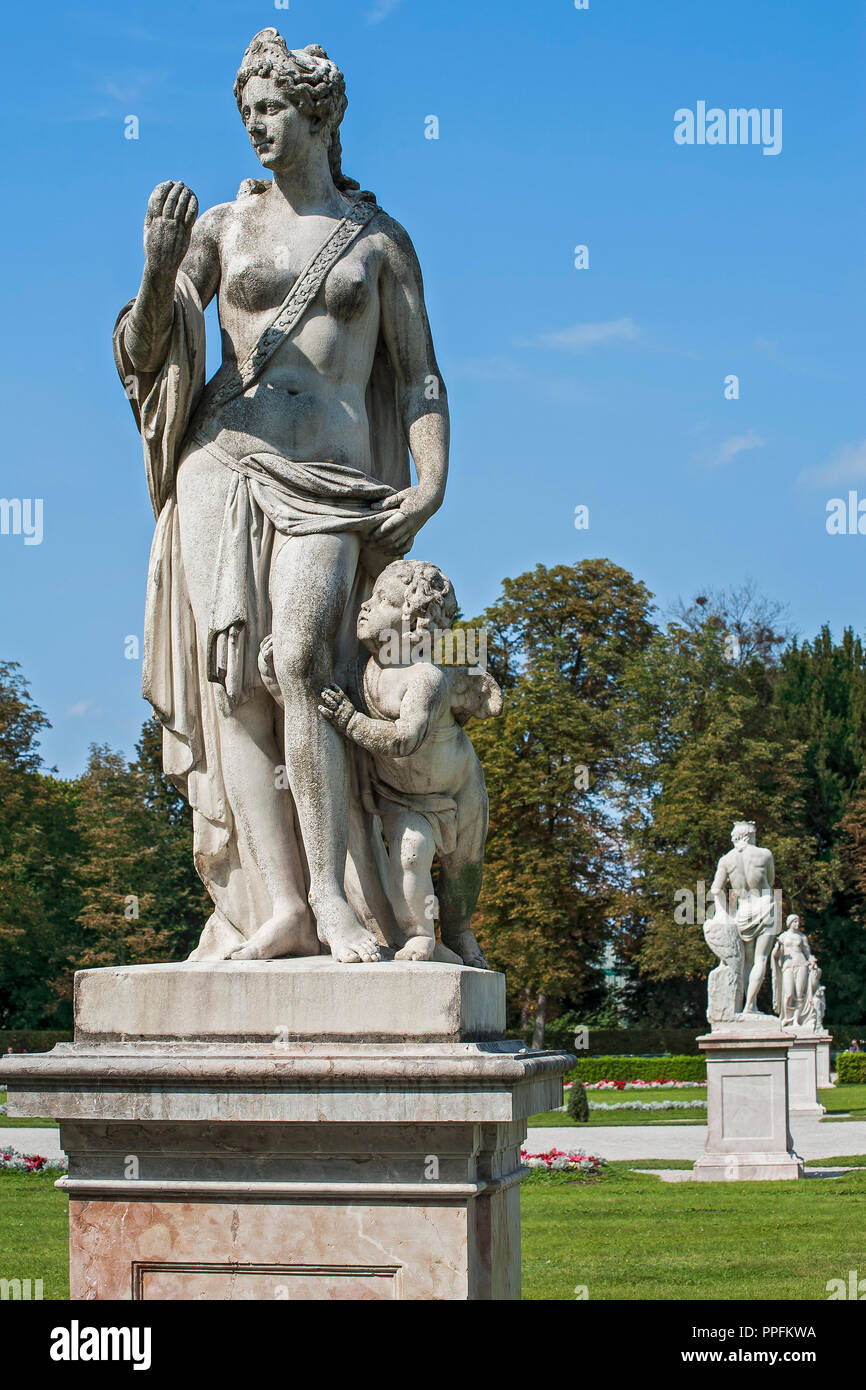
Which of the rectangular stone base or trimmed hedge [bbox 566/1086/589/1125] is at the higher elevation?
the rectangular stone base

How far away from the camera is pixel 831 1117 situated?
26.8 metres

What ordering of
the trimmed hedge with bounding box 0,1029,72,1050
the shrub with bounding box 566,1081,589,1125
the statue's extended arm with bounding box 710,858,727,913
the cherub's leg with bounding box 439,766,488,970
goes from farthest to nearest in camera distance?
the trimmed hedge with bounding box 0,1029,72,1050
the shrub with bounding box 566,1081,589,1125
the statue's extended arm with bounding box 710,858,727,913
the cherub's leg with bounding box 439,766,488,970

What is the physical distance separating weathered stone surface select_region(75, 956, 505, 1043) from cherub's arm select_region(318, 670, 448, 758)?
0.70 m

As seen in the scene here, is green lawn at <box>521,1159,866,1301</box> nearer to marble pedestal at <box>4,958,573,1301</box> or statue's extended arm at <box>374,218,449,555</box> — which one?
marble pedestal at <box>4,958,573,1301</box>

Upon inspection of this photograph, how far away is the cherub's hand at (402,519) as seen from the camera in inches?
220

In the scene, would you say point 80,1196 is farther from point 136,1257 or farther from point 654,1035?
point 654,1035

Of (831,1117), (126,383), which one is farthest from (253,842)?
(831,1117)

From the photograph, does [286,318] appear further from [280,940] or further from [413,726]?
[280,940]

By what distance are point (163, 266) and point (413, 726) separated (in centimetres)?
169

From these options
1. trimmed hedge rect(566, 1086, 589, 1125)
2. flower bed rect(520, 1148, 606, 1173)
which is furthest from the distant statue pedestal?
flower bed rect(520, 1148, 606, 1173)

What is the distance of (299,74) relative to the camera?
5664 mm

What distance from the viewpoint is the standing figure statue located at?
20.2 metres

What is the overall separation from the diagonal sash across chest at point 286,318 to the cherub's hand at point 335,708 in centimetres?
113

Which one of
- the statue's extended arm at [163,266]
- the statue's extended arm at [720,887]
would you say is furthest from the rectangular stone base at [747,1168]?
the statue's extended arm at [163,266]
